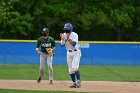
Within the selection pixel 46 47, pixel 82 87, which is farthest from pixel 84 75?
pixel 82 87

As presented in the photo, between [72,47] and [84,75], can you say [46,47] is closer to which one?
[72,47]

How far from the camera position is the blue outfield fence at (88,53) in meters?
29.9

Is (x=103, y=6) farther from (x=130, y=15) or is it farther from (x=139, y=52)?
(x=139, y=52)

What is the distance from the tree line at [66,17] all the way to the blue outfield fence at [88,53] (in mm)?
11403

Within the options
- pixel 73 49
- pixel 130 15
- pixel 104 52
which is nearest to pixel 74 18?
pixel 130 15

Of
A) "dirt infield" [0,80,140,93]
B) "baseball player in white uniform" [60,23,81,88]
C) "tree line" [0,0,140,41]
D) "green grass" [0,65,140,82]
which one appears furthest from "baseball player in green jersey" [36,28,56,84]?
"tree line" [0,0,140,41]

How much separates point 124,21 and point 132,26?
3306mm

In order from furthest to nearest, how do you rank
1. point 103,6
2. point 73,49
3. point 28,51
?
1. point 103,6
2. point 28,51
3. point 73,49

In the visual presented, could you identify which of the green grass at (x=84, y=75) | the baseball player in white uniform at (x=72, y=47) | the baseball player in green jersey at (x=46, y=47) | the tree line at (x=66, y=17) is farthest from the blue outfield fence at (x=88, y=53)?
the baseball player in white uniform at (x=72, y=47)

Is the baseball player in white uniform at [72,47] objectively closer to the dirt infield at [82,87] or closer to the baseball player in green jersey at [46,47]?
the dirt infield at [82,87]

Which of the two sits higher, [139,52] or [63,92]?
[63,92]

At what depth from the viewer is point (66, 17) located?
142 ft

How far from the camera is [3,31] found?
138 ft

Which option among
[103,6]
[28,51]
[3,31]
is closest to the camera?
[28,51]
